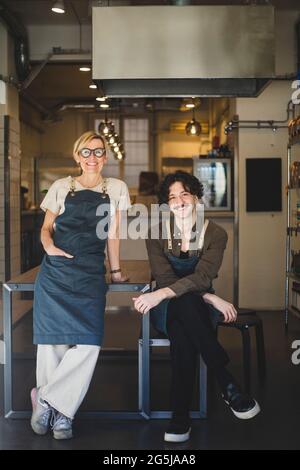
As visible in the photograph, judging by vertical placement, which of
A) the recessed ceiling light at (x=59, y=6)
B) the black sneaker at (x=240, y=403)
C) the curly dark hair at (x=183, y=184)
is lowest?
the black sneaker at (x=240, y=403)

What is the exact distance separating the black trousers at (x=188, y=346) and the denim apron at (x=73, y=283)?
1.25 ft

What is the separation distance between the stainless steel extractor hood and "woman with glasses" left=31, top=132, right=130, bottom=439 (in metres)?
0.61

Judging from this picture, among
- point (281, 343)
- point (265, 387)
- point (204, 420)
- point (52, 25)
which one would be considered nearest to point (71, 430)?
point (204, 420)

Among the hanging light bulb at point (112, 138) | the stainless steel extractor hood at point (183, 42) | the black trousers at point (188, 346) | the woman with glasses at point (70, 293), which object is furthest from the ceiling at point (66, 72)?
the black trousers at point (188, 346)

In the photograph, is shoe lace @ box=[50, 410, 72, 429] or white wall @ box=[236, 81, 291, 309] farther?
white wall @ box=[236, 81, 291, 309]

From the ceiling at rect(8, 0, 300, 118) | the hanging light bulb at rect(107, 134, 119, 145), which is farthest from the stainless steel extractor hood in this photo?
the hanging light bulb at rect(107, 134, 119, 145)

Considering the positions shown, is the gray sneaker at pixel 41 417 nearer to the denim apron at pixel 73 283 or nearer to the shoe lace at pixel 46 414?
the shoe lace at pixel 46 414

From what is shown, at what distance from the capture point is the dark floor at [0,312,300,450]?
3047 mm

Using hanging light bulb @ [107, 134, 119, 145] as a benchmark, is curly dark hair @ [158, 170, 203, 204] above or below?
below

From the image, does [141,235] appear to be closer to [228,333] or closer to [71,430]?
[228,333]

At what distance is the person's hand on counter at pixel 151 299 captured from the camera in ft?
10.6

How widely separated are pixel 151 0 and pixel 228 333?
3311 mm

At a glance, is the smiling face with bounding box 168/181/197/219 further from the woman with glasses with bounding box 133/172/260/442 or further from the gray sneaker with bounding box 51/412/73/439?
the gray sneaker with bounding box 51/412/73/439

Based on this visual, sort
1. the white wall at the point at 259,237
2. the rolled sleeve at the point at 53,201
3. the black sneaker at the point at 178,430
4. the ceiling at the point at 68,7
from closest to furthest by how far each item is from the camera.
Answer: the black sneaker at the point at 178,430 < the rolled sleeve at the point at 53,201 < the ceiling at the point at 68,7 < the white wall at the point at 259,237
